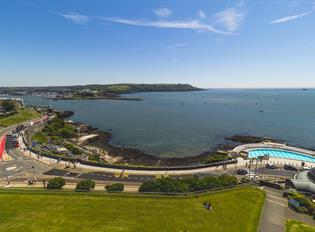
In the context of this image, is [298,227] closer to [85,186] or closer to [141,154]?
[85,186]

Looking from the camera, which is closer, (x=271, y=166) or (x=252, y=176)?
(x=252, y=176)

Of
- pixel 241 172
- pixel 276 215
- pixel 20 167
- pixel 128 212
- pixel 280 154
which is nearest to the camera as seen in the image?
pixel 276 215

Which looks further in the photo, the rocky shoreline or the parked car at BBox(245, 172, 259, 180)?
the rocky shoreline

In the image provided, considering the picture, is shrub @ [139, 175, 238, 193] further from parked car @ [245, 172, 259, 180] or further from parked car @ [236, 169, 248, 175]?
parked car @ [236, 169, 248, 175]

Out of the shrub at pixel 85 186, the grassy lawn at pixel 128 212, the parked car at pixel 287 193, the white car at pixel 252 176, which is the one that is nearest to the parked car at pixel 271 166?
the white car at pixel 252 176

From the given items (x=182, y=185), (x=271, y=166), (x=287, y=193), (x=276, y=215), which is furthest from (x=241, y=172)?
(x=182, y=185)

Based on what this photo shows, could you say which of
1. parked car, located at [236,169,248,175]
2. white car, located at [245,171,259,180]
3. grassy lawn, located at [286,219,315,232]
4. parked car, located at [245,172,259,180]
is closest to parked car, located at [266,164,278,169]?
parked car, located at [236,169,248,175]

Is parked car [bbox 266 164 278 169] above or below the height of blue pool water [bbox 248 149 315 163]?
above
